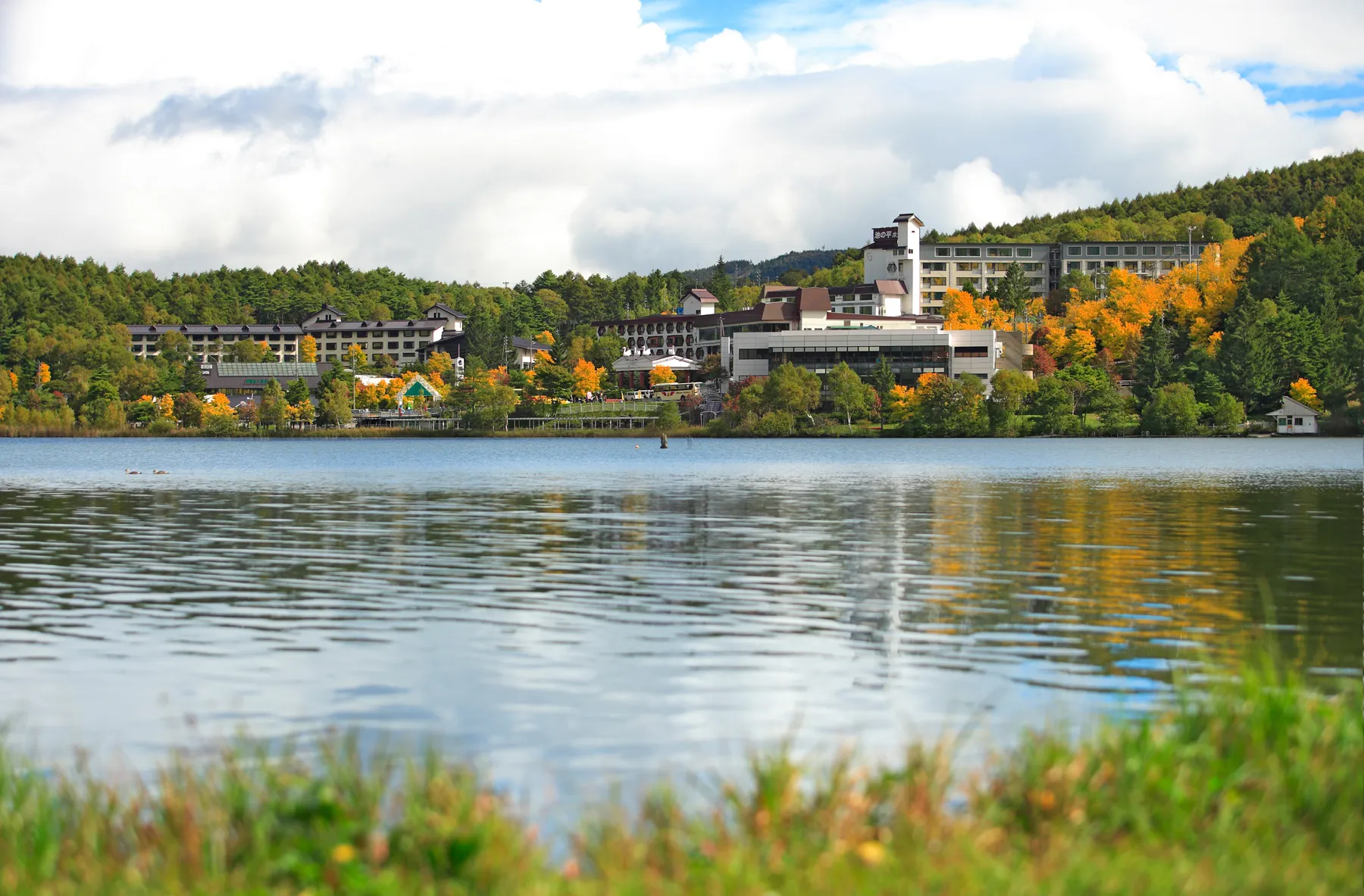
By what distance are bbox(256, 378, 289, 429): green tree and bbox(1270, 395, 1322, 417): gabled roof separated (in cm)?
12973

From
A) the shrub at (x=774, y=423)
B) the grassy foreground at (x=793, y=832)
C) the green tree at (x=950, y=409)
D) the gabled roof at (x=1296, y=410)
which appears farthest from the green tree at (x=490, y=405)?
the grassy foreground at (x=793, y=832)

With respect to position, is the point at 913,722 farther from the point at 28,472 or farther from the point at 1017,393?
the point at 1017,393

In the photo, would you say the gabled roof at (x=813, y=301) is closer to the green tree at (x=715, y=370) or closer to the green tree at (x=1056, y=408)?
the green tree at (x=715, y=370)

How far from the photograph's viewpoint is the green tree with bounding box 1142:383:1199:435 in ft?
488

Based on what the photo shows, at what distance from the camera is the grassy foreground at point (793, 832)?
7.80 meters

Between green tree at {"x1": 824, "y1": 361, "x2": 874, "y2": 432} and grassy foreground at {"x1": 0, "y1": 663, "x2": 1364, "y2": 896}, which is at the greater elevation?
green tree at {"x1": 824, "y1": 361, "x2": 874, "y2": 432}

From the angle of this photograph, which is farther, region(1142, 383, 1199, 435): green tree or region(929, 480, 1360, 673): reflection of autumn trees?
region(1142, 383, 1199, 435): green tree

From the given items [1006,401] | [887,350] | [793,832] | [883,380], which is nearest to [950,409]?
[1006,401]

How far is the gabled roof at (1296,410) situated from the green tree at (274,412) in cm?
12973

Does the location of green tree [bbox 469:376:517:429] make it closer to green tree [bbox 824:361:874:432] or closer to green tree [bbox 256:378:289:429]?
green tree [bbox 256:378:289:429]

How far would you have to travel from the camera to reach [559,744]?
1342 centimetres

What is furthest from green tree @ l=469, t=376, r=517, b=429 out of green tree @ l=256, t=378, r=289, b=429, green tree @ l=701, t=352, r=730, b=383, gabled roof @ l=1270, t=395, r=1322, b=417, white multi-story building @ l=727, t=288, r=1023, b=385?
gabled roof @ l=1270, t=395, r=1322, b=417

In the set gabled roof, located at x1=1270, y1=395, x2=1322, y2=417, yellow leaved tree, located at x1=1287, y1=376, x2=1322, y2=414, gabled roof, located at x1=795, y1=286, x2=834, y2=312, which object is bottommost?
gabled roof, located at x1=1270, y1=395, x2=1322, y2=417

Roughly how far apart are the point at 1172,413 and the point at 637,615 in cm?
13750
